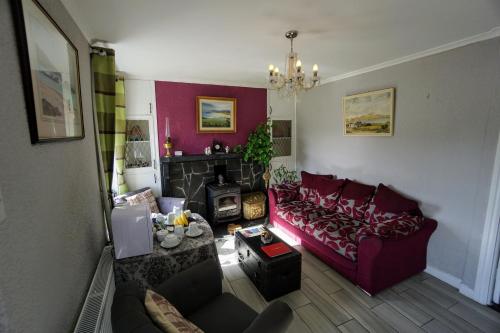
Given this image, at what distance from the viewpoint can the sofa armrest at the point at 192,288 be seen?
1525 millimetres

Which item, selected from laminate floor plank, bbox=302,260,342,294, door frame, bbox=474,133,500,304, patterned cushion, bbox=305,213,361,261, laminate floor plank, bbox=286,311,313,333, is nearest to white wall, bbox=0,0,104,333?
laminate floor plank, bbox=286,311,313,333

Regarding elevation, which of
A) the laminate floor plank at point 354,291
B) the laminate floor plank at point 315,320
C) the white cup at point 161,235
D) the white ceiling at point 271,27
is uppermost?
the white ceiling at point 271,27

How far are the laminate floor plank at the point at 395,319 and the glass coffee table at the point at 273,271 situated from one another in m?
0.78

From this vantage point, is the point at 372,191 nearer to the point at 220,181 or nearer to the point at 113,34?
the point at 220,181

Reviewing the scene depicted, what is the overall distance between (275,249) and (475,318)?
1.86m

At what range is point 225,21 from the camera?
1.80m

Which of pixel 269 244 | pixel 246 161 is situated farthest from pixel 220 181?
pixel 269 244

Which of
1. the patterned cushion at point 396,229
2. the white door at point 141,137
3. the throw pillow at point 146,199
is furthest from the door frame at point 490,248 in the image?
the white door at point 141,137

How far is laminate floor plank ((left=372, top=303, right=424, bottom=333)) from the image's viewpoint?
1942mm

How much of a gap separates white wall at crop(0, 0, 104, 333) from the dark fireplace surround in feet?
7.34

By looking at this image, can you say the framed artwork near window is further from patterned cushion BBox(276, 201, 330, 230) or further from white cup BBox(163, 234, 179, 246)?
patterned cushion BBox(276, 201, 330, 230)

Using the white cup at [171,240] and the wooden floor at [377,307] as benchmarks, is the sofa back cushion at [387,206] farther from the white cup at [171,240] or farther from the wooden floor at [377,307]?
Answer: the white cup at [171,240]

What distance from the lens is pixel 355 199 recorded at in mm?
3205

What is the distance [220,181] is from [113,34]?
8.52 feet
